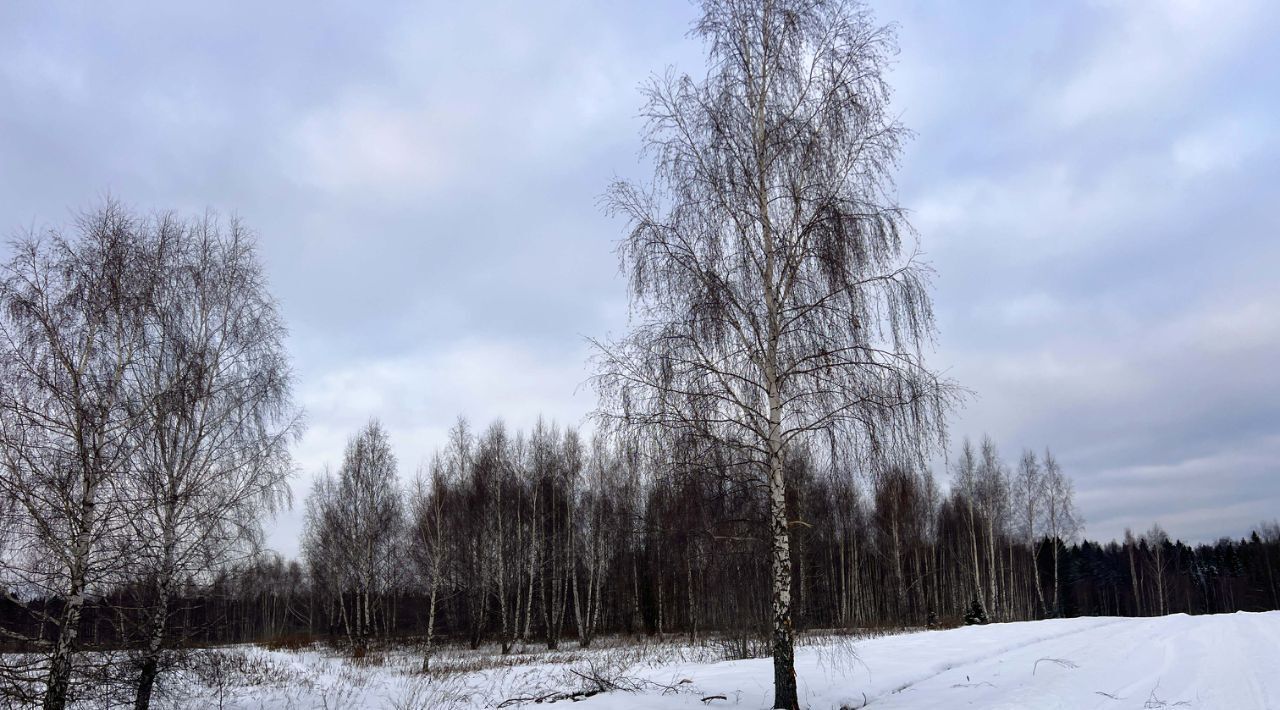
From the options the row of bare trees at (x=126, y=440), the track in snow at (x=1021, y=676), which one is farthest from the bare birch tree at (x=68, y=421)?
the track in snow at (x=1021, y=676)

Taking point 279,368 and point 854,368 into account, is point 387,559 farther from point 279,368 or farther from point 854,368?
point 854,368

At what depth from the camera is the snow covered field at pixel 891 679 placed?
10.7 m

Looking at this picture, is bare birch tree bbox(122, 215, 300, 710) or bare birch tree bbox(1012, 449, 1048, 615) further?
bare birch tree bbox(1012, 449, 1048, 615)

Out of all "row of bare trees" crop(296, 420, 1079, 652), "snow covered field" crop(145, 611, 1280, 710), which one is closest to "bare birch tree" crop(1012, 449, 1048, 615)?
"row of bare trees" crop(296, 420, 1079, 652)

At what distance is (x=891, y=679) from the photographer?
12.5m

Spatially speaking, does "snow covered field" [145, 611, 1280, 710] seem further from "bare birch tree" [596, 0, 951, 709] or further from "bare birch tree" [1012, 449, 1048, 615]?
"bare birch tree" [1012, 449, 1048, 615]

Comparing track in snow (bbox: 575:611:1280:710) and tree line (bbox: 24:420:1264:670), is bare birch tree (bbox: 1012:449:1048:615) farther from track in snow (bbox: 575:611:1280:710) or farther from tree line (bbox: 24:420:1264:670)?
track in snow (bbox: 575:611:1280:710)

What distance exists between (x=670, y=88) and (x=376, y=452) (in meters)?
28.5

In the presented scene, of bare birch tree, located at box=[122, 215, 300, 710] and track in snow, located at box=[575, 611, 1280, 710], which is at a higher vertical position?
bare birch tree, located at box=[122, 215, 300, 710]

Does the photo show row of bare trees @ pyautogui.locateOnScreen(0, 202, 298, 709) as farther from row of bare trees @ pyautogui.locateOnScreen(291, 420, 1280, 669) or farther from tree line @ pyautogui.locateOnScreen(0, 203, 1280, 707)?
row of bare trees @ pyautogui.locateOnScreen(291, 420, 1280, 669)

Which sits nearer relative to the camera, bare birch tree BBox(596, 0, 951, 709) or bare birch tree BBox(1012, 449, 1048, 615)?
bare birch tree BBox(596, 0, 951, 709)

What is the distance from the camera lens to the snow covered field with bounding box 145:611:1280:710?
35.0 feet

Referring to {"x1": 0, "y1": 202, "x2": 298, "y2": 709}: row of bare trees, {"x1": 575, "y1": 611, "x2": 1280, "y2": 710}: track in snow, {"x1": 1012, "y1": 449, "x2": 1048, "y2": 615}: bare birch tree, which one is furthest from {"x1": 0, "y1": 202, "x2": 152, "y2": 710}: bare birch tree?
{"x1": 1012, "y1": 449, "x2": 1048, "y2": 615}: bare birch tree

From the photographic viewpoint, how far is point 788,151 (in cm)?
1041
